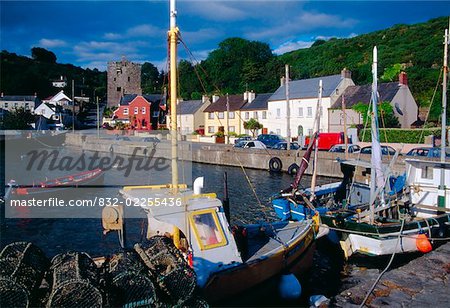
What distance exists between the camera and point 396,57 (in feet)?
260

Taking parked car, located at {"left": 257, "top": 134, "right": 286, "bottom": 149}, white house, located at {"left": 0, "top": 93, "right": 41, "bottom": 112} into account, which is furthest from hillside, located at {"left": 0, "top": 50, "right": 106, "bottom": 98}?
parked car, located at {"left": 257, "top": 134, "right": 286, "bottom": 149}

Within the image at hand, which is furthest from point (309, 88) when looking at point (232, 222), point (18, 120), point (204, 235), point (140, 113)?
point (18, 120)

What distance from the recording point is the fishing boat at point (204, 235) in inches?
410

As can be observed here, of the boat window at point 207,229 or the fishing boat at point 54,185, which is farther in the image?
the fishing boat at point 54,185

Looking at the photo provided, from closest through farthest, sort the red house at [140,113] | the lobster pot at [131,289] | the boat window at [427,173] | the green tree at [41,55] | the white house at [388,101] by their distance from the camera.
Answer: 1. the lobster pot at [131,289]
2. the boat window at [427,173]
3. the white house at [388,101]
4. the red house at [140,113]
5. the green tree at [41,55]

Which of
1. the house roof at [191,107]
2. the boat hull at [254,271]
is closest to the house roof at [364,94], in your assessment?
the house roof at [191,107]

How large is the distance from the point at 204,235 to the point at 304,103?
46.9 metres

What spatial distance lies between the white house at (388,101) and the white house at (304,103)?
1288 millimetres

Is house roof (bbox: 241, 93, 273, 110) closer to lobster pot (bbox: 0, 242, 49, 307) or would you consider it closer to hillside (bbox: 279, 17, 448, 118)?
hillside (bbox: 279, 17, 448, 118)

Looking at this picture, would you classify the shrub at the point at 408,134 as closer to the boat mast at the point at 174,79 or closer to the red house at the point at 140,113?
the boat mast at the point at 174,79

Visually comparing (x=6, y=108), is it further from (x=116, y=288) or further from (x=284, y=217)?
(x=116, y=288)

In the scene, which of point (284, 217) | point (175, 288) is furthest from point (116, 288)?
point (284, 217)

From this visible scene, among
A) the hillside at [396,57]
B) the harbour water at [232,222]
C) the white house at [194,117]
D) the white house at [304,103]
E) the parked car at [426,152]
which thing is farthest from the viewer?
the white house at [194,117]

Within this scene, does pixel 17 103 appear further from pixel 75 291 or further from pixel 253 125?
pixel 75 291
